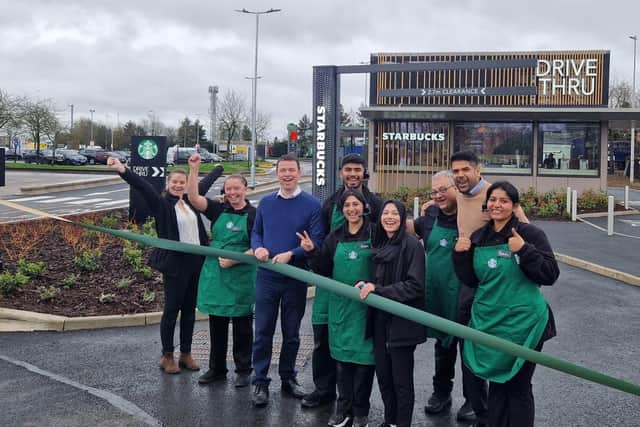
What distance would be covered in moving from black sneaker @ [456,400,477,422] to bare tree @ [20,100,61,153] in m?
44.8

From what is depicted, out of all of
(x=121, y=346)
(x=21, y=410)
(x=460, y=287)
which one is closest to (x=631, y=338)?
(x=460, y=287)

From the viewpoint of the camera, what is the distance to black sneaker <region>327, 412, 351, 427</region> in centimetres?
491

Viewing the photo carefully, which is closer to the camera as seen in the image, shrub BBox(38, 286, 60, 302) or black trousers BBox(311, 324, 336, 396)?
black trousers BBox(311, 324, 336, 396)

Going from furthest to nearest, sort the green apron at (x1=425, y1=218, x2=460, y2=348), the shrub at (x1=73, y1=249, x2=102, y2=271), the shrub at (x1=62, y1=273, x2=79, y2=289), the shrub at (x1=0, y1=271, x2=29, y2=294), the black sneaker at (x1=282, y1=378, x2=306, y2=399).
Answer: the shrub at (x1=73, y1=249, x2=102, y2=271), the shrub at (x1=62, y1=273, x2=79, y2=289), the shrub at (x1=0, y1=271, x2=29, y2=294), the black sneaker at (x1=282, y1=378, x2=306, y2=399), the green apron at (x1=425, y1=218, x2=460, y2=348)

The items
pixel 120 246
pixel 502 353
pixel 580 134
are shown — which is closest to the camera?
pixel 502 353

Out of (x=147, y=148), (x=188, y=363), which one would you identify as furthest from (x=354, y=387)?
(x=147, y=148)

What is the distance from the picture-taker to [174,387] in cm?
575

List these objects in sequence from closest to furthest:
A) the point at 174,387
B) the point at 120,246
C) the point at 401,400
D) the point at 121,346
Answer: the point at 401,400 < the point at 174,387 < the point at 121,346 < the point at 120,246

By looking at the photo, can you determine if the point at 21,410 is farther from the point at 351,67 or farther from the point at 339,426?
the point at 351,67

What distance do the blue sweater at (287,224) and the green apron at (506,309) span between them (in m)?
1.56

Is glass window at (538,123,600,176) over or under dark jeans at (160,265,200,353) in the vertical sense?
over

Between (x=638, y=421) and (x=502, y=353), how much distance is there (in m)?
1.72

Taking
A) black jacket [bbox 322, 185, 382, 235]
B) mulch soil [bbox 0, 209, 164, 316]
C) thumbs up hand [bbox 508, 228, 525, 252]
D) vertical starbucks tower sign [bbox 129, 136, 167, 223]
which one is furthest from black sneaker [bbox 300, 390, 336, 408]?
vertical starbucks tower sign [bbox 129, 136, 167, 223]

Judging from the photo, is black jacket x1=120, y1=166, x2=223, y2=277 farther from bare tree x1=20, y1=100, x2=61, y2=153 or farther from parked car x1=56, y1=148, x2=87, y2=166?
parked car x1=56, y1=148, x2=87, y2=166
